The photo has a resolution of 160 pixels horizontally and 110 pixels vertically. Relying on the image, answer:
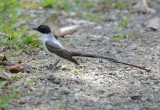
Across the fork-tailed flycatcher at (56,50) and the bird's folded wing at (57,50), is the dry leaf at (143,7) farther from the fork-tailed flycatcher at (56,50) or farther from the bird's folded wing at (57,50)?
the bird's folded wing at (57,50)

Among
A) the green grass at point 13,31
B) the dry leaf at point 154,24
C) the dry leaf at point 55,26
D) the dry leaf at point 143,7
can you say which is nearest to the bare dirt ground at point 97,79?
the dry leaf at point 55,26

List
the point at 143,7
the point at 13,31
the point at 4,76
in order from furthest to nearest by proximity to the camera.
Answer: the point at 143,7 < the point at 13,31 < the point at 4,76

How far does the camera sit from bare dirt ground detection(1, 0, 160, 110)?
135 inches

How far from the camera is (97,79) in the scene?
164 inches

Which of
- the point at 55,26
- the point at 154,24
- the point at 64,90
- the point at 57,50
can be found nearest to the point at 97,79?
the point at 64,90

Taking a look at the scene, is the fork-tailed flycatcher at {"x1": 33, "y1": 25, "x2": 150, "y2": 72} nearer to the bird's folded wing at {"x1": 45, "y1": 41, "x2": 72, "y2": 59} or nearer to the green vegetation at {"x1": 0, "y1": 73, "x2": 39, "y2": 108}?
the bird's folded wing at {"x1": 45, "y1": 41, "x2": 72, "y2": 59}

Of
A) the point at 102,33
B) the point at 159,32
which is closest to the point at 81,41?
the point at 102,33

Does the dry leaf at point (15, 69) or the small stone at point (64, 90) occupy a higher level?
the dry leaf at point (15, 69)

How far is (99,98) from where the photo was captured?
3.58 m

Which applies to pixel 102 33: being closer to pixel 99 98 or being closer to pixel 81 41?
pixel 81 41

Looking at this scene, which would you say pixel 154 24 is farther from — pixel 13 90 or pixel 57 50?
pixel 13 90

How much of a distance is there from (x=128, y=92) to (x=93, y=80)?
567mm

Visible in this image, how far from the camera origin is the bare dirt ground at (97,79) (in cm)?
343

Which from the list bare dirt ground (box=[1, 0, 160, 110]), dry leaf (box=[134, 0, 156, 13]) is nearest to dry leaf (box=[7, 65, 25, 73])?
bare dirt ground (box=[1, 0, 160, 110])
